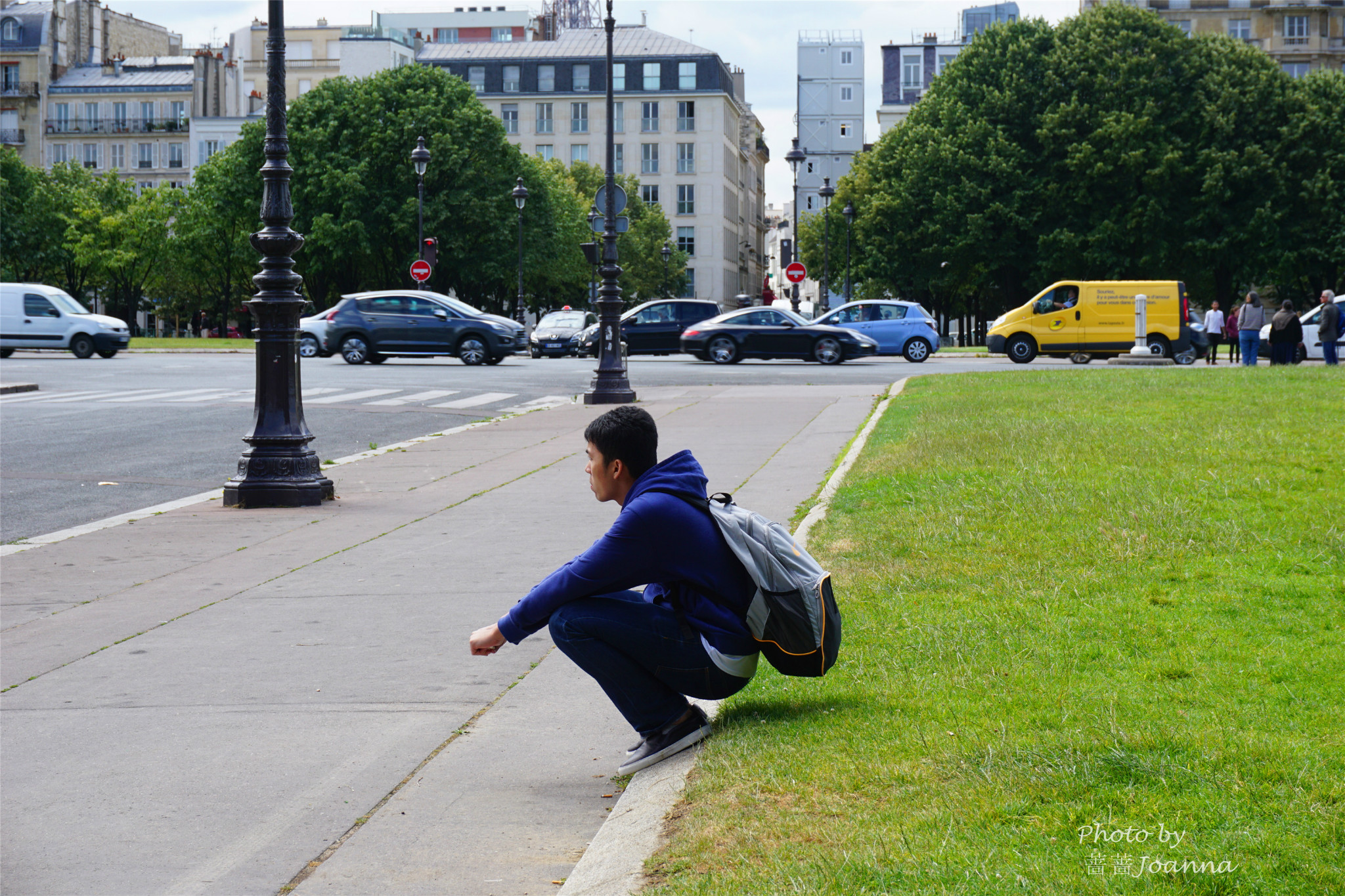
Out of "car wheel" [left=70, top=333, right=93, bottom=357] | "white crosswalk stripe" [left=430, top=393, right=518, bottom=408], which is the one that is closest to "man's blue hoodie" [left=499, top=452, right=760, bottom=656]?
"white crosswalk stripe" [left=430, top=393, right=518, bottom=408]

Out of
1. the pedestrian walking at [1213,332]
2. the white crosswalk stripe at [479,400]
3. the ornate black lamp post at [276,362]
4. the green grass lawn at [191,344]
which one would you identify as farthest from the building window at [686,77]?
the ornate black lamp post at [276,362]

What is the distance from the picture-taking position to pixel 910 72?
119000 mm

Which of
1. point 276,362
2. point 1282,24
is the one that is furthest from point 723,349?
point 1282,24

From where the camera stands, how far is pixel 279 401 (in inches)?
428

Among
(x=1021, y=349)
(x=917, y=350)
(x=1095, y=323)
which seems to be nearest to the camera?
(x=1095, y=323)

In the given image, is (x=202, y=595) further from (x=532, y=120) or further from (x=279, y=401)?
(x=532, y=120)

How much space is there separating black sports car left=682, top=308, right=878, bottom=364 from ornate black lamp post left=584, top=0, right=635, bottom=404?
11.0 meters

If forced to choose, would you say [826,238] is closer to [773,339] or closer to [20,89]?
[773,339]

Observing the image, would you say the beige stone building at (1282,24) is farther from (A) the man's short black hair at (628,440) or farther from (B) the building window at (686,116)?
(A) the man's short black hair at (628,440)

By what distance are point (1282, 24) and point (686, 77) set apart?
40.4 m

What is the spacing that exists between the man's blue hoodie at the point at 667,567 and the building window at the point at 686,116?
10634cm

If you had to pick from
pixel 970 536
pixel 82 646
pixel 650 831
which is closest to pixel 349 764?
pixel 650 831

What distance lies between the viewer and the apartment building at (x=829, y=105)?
407 feet

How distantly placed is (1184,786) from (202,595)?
17.3 feet
